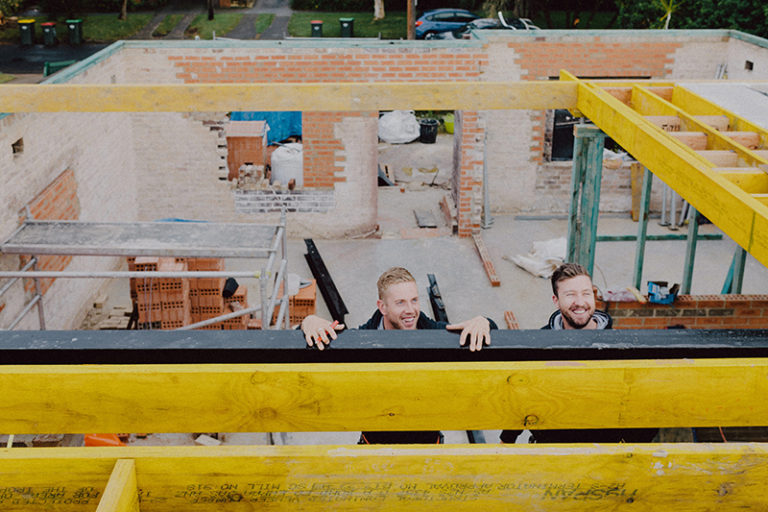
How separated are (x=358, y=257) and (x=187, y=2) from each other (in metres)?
30.2

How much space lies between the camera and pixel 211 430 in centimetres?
252

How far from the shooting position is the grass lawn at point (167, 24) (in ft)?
110

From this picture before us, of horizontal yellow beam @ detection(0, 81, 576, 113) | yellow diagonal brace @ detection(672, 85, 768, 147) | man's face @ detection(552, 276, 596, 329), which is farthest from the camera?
horizontal yellow beam @ detection(0, 81, 576, 113)

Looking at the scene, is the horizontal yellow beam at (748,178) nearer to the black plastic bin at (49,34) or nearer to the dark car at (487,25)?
the dark car at (487,25)

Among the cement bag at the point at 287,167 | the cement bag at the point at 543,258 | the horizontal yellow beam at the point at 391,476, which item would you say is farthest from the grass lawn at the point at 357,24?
the horizontal yellow beam at the point at 391,476

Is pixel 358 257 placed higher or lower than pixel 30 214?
lower

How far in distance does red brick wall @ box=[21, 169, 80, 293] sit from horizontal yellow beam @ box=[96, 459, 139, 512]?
24.1ft

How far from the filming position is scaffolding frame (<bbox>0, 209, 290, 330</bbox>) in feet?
26.0

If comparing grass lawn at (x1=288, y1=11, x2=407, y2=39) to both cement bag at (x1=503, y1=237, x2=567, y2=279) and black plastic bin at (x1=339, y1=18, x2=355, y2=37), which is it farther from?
cement bag at (x1=503, y1=237, x2=567, y2=279)

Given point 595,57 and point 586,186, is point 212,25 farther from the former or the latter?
point 586,186

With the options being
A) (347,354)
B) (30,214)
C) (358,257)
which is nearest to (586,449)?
(347,354)

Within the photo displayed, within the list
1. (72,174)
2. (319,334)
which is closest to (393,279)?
(319,334)

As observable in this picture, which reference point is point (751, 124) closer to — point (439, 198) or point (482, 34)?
point (482, 34)

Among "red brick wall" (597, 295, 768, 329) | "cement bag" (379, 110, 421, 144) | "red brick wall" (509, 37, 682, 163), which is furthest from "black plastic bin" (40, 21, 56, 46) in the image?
"red brick wall" (597, 295, 768, 329)
